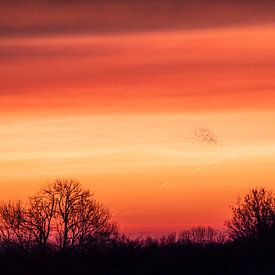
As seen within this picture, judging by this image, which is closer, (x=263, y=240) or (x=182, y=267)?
(x=182, y=267)

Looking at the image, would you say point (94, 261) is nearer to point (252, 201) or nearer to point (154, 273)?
point (154, 273)

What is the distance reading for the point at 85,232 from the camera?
13000 cm

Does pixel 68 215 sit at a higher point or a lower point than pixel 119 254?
higher

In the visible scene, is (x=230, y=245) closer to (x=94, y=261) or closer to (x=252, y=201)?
(x=94, y=261)

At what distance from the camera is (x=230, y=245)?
89625mm

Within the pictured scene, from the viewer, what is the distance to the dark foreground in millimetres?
78125

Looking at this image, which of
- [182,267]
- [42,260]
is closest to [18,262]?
[42,260]

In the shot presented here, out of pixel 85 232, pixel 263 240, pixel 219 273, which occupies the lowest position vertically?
pixel 219 273

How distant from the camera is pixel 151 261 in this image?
81.2 m

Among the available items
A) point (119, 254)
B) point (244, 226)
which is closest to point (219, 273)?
point (119, 254)

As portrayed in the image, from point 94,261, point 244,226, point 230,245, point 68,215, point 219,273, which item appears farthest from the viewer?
point 68,215

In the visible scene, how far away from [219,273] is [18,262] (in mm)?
14934

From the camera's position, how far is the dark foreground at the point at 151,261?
256 ft

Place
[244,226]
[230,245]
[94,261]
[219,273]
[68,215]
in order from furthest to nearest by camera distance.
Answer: [68,215], [244,226], [230,245], [94,261], [219,273]
